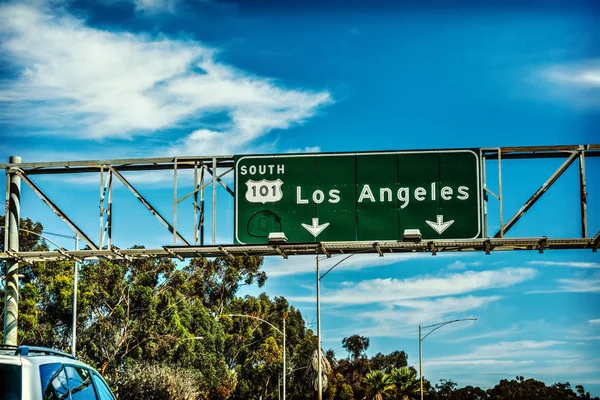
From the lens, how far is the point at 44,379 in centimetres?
793

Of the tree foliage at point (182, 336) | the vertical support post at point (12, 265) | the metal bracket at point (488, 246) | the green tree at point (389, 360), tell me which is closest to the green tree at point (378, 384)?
the tree foliage at point (182, 336)

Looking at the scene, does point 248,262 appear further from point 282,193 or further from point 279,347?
point 282,193

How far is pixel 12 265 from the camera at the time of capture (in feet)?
76.5

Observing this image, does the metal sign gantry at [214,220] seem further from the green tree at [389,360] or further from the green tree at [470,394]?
the green tree at [389,360]

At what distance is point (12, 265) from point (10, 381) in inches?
650

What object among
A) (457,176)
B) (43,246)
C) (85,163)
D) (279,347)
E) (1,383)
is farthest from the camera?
(279,347)

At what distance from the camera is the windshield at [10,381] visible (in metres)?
7.51

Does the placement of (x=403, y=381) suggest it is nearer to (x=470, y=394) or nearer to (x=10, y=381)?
(x=470, y=394)

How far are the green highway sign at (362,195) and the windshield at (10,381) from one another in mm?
14795

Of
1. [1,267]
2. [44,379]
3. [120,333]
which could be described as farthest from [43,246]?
[44,379]

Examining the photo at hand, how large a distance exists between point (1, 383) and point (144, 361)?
184ft

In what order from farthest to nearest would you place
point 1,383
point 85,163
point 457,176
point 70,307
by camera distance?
1. point 70,307
2. point 85,163
3. point 457,176
4. point 1,383

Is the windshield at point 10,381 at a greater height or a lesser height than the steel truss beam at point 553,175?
lesser

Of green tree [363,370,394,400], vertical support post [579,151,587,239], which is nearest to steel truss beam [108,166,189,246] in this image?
vertical support post [579,151,587,239]
